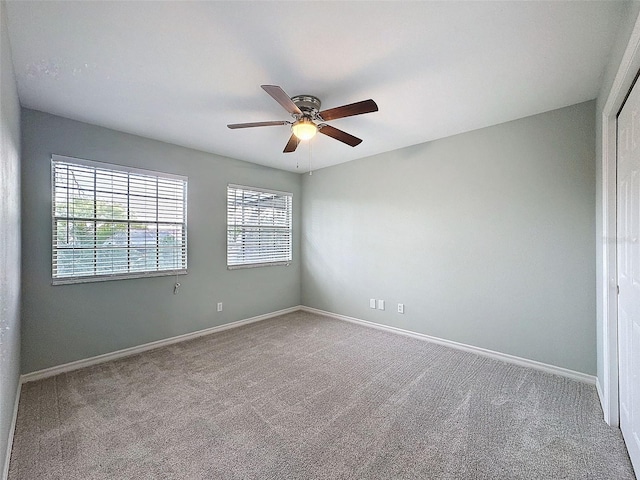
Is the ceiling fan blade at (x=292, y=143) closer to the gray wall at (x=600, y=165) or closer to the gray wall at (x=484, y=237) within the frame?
the gray wall at (x=484, y=237)

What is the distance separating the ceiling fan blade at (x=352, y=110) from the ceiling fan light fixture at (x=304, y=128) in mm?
175

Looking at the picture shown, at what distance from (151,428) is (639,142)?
11.3ft

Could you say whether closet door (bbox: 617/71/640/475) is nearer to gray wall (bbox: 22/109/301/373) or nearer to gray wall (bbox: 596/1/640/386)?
gray wall (bbox: 596/1/640/386)

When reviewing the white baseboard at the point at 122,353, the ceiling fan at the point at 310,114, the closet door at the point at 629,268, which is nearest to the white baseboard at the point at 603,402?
the closet door at the point at 629,268

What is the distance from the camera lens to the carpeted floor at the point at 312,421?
1.63 meters

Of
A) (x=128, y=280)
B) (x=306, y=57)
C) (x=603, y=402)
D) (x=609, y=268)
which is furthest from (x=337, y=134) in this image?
(x=603, y=402)

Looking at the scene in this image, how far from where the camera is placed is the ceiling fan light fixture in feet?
7.66

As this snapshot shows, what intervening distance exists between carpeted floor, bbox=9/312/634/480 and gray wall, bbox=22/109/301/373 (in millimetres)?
377

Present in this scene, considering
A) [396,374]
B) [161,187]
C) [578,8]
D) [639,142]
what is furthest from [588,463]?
[161,187]

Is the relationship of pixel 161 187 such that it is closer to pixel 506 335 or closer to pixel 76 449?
pixel 76 449

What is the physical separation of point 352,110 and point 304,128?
47cm

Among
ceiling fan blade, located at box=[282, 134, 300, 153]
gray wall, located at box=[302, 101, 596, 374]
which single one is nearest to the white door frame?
gray wall, located at box=[302, 101, 596, 374]

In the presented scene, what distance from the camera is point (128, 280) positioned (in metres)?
3.21

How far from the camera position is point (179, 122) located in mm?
2936
